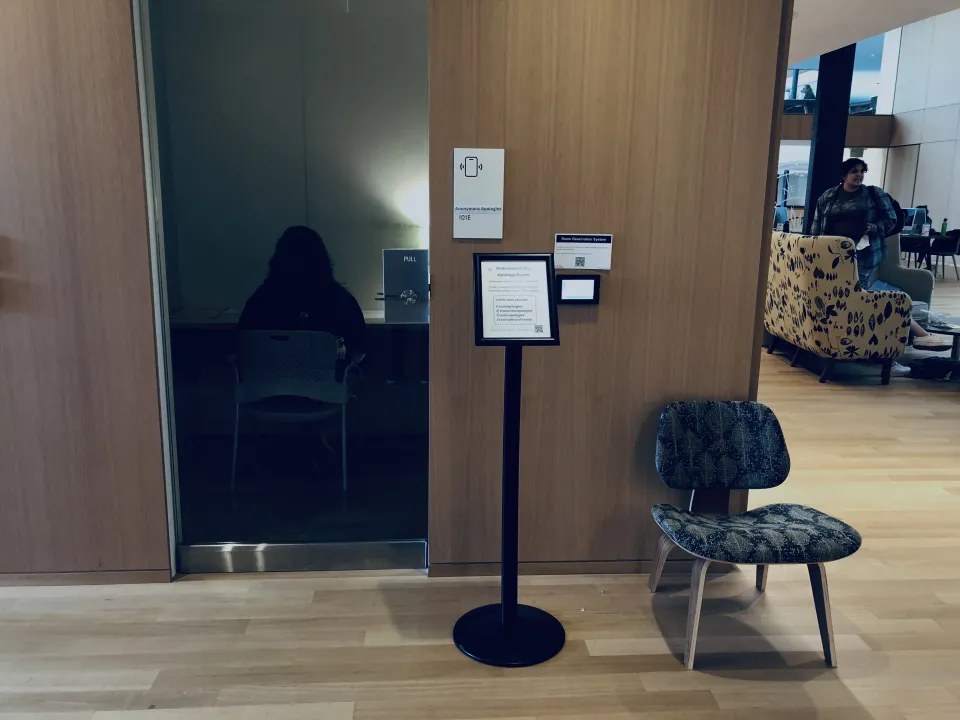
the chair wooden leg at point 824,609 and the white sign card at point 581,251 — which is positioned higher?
the white sign card at point 581,251

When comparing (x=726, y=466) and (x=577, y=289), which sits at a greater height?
(x=577, y=289)

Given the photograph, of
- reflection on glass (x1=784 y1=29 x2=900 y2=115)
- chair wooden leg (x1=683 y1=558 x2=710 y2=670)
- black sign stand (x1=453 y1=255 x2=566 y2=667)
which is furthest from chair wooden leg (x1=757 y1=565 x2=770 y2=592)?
reflection on glass (x1=784 y1=29 x2=900 y2=115)

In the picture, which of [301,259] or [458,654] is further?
[301,259]

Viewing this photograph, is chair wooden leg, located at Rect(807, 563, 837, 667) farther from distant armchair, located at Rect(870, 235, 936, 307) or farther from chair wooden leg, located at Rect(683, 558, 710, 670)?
distant armchair, located at Rect(870, 235, 936, 307)

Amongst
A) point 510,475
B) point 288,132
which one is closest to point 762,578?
point 510,475

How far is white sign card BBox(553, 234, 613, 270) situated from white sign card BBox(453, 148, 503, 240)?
0.23 m

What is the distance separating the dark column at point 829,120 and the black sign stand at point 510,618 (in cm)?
673

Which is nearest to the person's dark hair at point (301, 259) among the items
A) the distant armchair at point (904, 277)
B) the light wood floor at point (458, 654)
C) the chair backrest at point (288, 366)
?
the chair backrest at point (288, 366)

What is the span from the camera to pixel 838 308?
18.8ft

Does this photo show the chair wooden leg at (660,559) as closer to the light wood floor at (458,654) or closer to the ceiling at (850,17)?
the light wood floor at (458,654)

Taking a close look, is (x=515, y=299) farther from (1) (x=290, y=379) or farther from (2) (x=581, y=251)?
(1) (x=290, y=379)

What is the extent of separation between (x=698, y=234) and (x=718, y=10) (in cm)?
78

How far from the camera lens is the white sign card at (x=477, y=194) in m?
2.62

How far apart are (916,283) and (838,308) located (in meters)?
1.84
